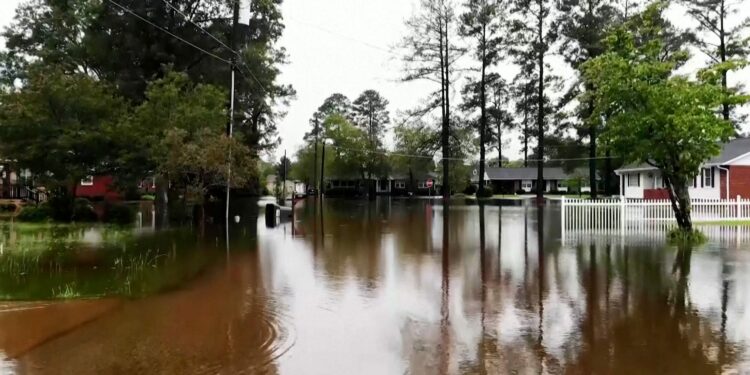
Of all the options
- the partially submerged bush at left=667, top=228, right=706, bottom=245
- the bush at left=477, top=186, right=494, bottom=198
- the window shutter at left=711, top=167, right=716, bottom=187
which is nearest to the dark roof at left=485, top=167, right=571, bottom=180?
the bush at left=477, top=186, right=494, bottom=198

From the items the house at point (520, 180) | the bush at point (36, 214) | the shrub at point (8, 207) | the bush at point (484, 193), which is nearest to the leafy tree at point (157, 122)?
the bush at point (36, 214)

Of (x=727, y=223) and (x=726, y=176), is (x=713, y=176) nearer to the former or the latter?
(x=726, y=176)

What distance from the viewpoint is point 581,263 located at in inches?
477

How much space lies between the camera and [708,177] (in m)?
30.3

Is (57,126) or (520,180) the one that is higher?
(57,126)

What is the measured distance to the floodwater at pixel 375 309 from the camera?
229 inches

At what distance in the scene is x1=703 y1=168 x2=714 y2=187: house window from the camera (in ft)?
98.9

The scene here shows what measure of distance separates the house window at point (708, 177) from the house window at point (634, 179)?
5466 millimetres

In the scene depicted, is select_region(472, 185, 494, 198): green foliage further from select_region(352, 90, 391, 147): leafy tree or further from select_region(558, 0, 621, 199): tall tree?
select_region(352, 90, 391, 147): leafy tree

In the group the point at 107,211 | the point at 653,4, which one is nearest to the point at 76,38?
the point at 107,211

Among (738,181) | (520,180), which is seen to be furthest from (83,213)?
(520,180)

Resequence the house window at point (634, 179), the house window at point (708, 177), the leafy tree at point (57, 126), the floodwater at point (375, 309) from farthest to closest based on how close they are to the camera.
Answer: the house window at point (634, 179) → the house window at point (708, 177) → the leafy tree at point (57, 126) → the floodwater at point (375, 309)

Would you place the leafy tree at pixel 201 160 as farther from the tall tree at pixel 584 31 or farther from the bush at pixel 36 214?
the tall tree at pixel 584 31

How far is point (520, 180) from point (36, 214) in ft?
201
